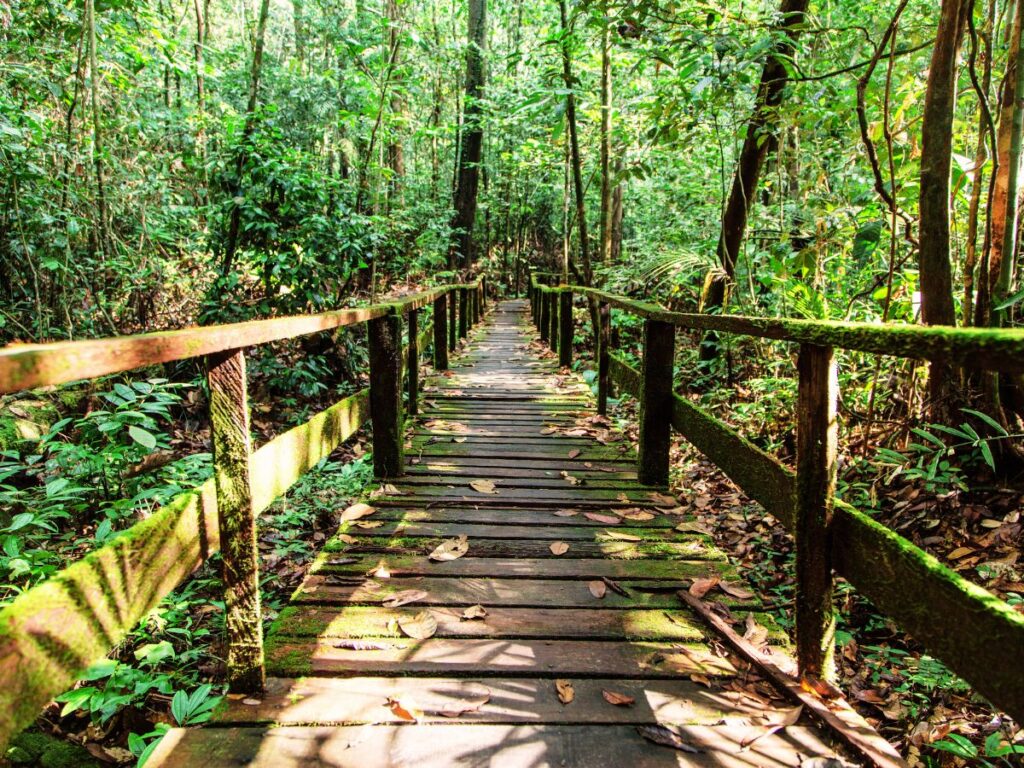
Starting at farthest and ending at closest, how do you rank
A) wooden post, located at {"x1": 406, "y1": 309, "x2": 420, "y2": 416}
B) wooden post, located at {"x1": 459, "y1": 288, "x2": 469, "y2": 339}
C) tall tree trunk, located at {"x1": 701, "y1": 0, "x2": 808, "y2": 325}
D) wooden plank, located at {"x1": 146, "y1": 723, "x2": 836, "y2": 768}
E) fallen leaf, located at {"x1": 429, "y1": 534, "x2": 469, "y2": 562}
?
wooden post, located at {"x1": 459, "y1": 288, "x2": 469, "y2": 339} < tall tree trunk, located at {"x1": 701, "y1": 0, "x2": 808, "y2": 325} < wooden post, located at {"x1": 406, "y1": 309, "x2": 420, "y2": 416} < fallen leaf, located at {"x1": 429, "y1": 534, "x2": 469, "y2": 562} < wooden plank, located at {"x1": 146, "y1": 723, "x2": 836, "y2": 768}

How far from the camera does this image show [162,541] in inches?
60.4

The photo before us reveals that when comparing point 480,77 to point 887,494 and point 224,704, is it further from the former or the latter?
point 224,704

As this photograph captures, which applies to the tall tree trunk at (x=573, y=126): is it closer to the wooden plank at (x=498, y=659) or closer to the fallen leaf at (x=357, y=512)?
the fallen leaf at (x=357, y=512)

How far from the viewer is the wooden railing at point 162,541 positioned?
3.55 feet

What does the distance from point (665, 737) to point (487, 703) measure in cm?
52

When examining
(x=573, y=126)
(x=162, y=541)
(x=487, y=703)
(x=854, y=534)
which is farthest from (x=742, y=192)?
(x=162, y=541)

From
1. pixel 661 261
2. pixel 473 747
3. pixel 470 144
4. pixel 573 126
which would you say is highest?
pixel 470 144

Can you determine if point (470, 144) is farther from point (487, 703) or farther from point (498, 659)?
point (487, 703)

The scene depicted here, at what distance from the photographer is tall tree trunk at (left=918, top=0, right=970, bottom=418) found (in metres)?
3.30

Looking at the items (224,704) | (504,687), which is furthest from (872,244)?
(224,704)

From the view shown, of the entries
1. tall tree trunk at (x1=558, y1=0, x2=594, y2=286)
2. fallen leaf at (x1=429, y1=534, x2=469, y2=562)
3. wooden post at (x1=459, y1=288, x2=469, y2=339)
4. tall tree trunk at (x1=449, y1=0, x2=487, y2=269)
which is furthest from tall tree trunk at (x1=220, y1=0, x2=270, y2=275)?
tall tree trunk at (x1=449, y1=0, x2=487, y2=269)

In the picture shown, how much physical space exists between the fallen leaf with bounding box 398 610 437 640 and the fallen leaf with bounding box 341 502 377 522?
1040 millimetres

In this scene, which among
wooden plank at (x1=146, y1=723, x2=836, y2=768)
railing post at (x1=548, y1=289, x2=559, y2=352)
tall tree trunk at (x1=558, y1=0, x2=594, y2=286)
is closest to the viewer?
wooden plank at (x1=146, y1=723, x2=836, y2=768)

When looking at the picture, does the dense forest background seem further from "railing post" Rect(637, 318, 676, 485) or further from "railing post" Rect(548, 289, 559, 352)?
"railing post" Rect(637, 318, 676, 485)
